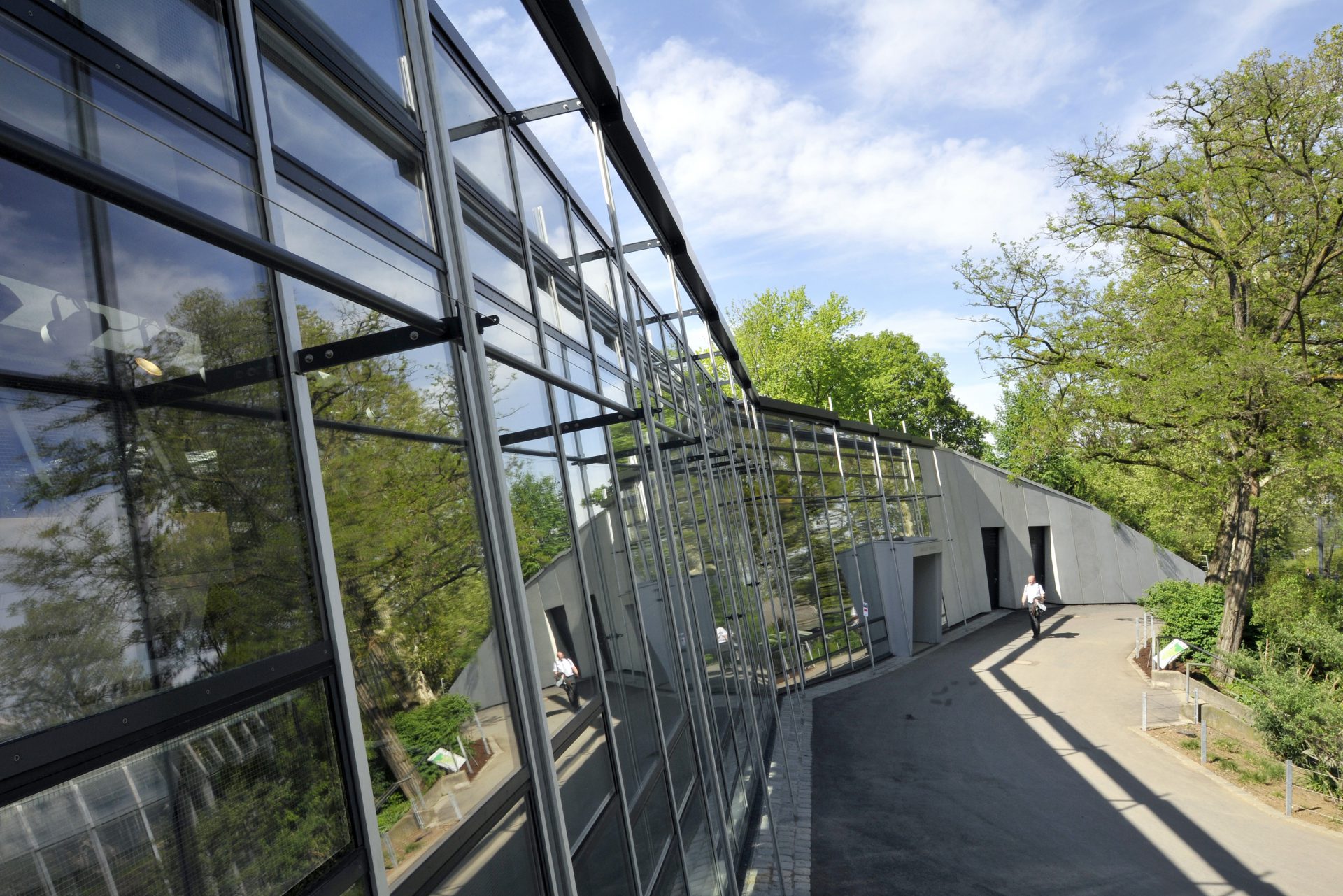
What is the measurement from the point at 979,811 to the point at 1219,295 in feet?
47.9

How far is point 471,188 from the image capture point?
213 inches

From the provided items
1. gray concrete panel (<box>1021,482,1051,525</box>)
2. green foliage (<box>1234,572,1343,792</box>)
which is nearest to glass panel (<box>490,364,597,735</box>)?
green foliage (<box>1234,572,1343,792</box>)

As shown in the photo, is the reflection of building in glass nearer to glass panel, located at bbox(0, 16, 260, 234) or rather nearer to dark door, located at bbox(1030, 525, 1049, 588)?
glass panel, located at bbox(0, 16, 260, 234)

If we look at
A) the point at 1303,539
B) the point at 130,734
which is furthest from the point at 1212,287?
the point at 1303,539

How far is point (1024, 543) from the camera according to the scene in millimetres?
37500

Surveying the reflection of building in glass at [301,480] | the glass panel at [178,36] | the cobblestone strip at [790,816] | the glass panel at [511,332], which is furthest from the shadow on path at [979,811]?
the glass panel at [178,36]

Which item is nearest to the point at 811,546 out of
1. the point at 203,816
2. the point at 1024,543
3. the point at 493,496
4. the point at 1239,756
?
the point at 1239,756

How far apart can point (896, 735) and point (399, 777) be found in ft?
49.7

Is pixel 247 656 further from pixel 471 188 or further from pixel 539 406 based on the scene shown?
pixel 471 188

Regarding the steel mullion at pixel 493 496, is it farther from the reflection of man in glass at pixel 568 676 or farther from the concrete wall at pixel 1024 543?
the concrete wall at pixel 1024 543

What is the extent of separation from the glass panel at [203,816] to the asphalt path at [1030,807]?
887cm

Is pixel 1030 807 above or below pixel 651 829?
below

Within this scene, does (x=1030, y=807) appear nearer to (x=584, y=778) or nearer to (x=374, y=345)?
(x=584, y=778)

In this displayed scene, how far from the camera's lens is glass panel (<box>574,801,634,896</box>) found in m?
4.84
